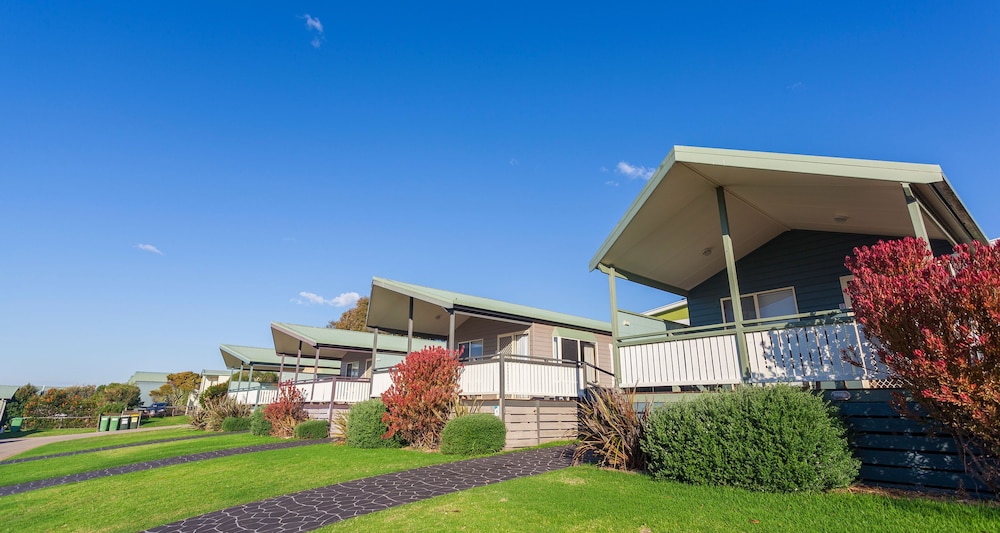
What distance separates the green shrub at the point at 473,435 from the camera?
36.6ft

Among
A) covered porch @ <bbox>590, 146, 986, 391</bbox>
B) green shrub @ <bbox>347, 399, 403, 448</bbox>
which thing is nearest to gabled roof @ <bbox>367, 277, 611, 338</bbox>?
green shrub @ <bbox>347, 399, 403, 448</bbox>

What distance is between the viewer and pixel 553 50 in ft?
61.7

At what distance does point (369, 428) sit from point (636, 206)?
393 inches

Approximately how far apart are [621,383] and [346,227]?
2324 centimetres

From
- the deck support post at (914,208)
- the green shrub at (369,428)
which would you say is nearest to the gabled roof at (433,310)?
the green shrub at (369,428)

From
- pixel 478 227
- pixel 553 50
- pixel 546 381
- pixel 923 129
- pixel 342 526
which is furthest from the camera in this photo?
pixel 478 227

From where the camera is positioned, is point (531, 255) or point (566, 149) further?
point (531, 255)

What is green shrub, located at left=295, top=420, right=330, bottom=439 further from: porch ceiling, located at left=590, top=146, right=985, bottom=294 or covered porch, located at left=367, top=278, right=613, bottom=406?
porch ceiling, located at left=590, top=146, right=985, bottom=294

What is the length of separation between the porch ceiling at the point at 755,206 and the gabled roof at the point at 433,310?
18.6 ft

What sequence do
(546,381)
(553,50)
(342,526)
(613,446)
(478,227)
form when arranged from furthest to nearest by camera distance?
(478,227) → (553,50) → (546,381) → (613,446) → (342,526)

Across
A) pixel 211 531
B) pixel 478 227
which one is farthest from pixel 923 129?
pixel 478 227

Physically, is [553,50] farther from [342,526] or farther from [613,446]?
[342,526]

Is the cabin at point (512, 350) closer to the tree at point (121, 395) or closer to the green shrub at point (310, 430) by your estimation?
the green shrub at point (310, 430)

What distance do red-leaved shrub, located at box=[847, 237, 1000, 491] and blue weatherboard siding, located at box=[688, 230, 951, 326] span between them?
603 cm
